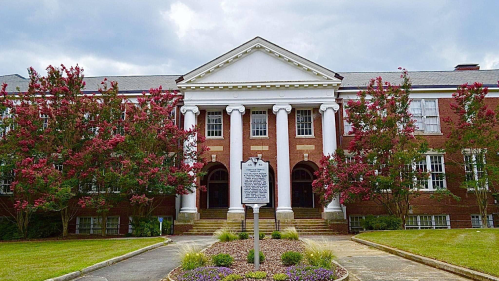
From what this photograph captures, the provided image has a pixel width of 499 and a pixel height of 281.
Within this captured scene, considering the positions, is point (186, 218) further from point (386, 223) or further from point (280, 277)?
point (280, 277)

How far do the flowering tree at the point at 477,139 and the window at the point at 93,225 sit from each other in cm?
1994

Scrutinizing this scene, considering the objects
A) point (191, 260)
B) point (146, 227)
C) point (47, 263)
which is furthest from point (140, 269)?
point (146, 227)

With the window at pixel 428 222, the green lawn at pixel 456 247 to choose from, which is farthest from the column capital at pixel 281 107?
the green lawn at pixel 456 247

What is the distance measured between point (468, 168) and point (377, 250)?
45.4 ft

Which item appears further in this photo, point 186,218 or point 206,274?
point 186,218

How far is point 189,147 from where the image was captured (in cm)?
2217

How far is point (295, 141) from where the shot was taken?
25.0 meters

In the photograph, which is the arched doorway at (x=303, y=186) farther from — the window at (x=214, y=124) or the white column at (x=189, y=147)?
the white column at (x=189, y=147)

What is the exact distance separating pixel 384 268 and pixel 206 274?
4.53 m

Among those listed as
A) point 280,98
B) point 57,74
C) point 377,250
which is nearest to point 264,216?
point 280,98

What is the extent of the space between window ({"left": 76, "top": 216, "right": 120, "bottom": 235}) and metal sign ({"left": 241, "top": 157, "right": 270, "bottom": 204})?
1797cm

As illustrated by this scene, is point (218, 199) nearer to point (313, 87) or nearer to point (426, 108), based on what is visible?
point (313, 87)

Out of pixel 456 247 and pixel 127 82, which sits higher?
pixel 127 82

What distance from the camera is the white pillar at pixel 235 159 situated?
907 inches
